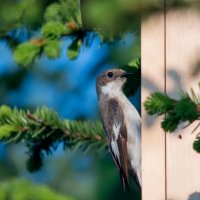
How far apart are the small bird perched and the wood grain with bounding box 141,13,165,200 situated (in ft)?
1.61

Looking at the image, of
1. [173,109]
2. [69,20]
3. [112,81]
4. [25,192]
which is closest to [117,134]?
→ [112,81]

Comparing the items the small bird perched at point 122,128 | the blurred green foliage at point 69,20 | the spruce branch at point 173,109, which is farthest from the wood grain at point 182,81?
the spruce branch at point 173,109

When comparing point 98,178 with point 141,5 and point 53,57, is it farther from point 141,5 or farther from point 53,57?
point 141,5

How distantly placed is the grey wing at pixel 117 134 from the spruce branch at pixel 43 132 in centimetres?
7

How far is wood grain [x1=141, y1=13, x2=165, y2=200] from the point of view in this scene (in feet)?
11.1

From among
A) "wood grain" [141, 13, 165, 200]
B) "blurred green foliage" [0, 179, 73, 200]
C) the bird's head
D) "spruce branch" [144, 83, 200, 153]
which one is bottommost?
"spruce branch" [144, 83, 200, 153]

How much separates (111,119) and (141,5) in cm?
186

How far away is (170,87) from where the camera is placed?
3.35 metres

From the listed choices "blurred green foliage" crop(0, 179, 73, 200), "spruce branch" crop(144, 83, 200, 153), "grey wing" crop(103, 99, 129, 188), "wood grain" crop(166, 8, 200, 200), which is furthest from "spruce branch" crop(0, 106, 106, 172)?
"spruce branch" crop(144, 83, 200, 153)

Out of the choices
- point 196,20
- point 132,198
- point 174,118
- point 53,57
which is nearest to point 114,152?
point 53,57

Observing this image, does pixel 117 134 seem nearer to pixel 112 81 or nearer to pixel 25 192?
pixel 112 81

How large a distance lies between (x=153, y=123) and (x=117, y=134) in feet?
2.53

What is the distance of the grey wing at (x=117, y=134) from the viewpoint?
4.02 metres

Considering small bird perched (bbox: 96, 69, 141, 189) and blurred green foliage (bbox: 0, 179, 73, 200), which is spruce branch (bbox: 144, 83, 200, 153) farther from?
small bird perched (bbox: 96, 69, 141, 189)
